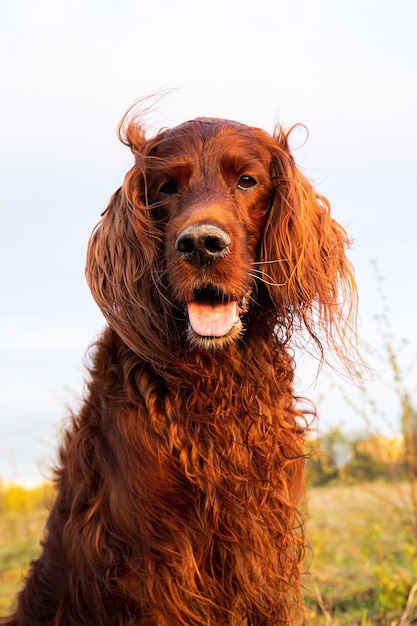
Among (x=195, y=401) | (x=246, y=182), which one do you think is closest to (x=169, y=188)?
(x=246, y=182)

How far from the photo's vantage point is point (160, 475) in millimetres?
3373

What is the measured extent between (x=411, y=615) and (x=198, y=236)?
137 inches

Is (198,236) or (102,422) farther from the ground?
(198,236)

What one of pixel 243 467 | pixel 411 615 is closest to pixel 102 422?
pixel 243 467

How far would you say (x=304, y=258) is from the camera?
377 cm

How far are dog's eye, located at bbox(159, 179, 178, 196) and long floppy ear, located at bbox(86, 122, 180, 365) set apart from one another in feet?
0.35

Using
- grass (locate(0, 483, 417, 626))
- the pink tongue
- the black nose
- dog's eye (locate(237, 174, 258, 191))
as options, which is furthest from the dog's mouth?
grass (locate(0, 483, 417, 626))

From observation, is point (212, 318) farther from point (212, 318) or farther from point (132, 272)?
point (132, 272)

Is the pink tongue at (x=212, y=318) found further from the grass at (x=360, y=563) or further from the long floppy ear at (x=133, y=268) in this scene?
the grass at (x=360, y=563)

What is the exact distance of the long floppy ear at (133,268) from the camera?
3.50 m

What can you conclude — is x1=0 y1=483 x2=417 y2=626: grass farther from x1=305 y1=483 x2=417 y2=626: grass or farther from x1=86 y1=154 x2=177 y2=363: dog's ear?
x1=86 y1=154 x2=177 y2=363: dog's ear

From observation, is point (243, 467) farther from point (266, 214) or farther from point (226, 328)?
point (266, 214)

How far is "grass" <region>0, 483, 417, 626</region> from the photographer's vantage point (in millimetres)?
5422

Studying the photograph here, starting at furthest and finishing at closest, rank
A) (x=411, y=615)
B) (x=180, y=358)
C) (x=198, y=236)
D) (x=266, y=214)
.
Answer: (x=411, y=615)
(x=266, y=214)
(x=180, y=358)
(x=198, y=236)
